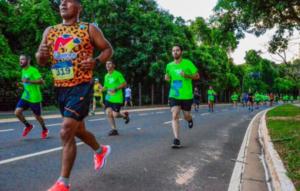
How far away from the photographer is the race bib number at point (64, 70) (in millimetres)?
3047

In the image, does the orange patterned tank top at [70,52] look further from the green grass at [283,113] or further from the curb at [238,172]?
the green grass at [283,113]

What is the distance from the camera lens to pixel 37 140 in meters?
6.62

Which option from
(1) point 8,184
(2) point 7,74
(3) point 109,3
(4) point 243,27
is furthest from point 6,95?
(1) point 8,184

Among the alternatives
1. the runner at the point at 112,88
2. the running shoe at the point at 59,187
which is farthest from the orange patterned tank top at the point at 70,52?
the runner at the point at 112,88

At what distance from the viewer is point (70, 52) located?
3.04 metres

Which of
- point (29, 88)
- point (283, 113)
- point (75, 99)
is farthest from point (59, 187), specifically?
point (283, 113)

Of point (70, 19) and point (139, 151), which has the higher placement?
point (70, 19)

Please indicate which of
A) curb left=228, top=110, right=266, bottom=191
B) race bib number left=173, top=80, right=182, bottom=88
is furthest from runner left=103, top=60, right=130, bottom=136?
curb left=228, top=110, right=266, bottom=191

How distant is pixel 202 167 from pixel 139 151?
57.0 inches

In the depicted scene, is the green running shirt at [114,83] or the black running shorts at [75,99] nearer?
the black running shorts at [75,99]

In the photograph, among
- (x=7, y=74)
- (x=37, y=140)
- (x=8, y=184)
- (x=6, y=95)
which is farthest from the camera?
(x=6, y=95)

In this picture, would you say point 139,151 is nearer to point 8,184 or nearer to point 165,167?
point 165,167

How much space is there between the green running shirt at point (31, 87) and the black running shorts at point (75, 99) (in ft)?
12.3

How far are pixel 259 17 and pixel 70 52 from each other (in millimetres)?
11518
